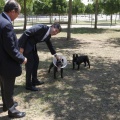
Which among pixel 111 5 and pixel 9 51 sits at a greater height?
pixel 111 5

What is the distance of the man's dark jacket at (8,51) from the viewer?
3744 millimetres

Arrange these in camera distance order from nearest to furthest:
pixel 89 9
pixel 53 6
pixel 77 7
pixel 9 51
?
1. pixel 9 51
2. pixel 53 6
3. pixel 77 7
4. pixel 89 9

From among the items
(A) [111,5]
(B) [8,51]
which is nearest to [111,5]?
(A) [111,5]

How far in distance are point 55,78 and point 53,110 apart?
2.17 meters

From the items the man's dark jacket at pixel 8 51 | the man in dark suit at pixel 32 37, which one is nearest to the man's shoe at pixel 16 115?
the man's dark jacket at pixel 8 51

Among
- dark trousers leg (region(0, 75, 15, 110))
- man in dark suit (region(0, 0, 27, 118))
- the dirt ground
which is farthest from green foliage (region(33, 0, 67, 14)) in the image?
man in dark suit (region(0, 0, 27, 118))

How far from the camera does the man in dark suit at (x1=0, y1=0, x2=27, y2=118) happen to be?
12.3 feet

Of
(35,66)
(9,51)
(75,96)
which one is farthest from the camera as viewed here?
(35,66)

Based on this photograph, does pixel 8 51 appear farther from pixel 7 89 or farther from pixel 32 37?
pixel 32 37

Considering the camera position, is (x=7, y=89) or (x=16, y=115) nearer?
(x=7, y=89)

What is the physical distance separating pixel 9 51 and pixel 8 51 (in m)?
0.02

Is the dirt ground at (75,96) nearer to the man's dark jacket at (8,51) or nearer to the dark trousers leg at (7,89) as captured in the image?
the dark trousers leg at (7,89)

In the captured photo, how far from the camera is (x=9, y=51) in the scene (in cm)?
383

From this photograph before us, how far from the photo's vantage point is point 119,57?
412 inches
